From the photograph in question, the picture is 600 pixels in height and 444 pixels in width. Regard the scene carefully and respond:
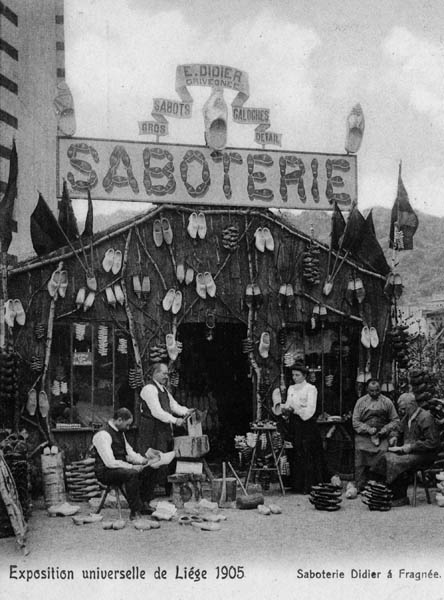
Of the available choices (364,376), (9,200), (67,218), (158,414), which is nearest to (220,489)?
(158,414)

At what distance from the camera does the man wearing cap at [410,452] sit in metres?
9.39

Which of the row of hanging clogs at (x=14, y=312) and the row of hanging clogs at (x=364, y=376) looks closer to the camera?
the row of hanging clogs at (x=14, y=312)

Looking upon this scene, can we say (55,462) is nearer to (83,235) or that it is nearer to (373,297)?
(83,235)

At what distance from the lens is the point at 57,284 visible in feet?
33.1

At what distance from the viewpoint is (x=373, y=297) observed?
11.2m

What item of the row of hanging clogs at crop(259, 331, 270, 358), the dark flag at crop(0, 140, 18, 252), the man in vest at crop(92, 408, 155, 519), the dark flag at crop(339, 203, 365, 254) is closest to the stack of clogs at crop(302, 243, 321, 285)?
the dark flag at crop(339, 203, 365, 254)

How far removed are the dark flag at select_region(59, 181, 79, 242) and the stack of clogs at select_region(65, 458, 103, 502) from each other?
285cm

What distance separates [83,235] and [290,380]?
11.2 feet

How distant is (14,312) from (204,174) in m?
3.01

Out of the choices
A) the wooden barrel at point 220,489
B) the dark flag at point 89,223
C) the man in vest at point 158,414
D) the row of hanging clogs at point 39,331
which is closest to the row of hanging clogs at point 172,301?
the man in vest at point 158,414

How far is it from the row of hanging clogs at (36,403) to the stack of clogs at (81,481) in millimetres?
754

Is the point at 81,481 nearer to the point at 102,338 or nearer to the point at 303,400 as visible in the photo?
the point at 102,338

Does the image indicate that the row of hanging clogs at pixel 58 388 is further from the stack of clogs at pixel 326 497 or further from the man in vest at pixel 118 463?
the stack of clogs at pixel 326 497

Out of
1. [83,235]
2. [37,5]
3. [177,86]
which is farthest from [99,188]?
[37,5]
